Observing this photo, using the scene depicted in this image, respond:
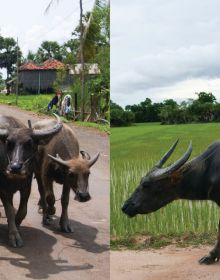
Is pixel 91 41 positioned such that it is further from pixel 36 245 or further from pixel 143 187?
pixel 36 245

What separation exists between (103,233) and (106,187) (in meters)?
0.18

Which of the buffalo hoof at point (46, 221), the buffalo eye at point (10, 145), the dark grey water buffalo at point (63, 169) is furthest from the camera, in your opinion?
the buffalo hoof at point (46, 221)

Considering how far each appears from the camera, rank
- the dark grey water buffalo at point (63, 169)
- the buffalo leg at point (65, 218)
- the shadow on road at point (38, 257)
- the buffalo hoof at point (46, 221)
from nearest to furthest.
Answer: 1. the shadow on road at point (38, 257)
2. the dark grey water buffalo at point (63, 169)
3. the buffalo leg at point (65, 218)
4. the buffalo hoof at point (46, 221)

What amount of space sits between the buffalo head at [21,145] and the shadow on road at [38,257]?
267 mm

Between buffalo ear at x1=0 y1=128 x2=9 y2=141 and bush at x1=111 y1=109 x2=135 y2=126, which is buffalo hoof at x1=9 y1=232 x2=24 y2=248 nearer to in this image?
buffalo ear at x1=0 y1=128 x2=9 y2=141

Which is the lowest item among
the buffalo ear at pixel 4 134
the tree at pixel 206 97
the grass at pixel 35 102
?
the buffalo ear at pixel 4 134

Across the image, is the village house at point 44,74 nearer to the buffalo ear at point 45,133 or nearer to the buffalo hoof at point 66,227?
the buffalo ear at point 45,133

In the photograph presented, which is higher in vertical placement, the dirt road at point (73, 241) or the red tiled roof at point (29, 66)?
the red tiled roof at point (29, 66)

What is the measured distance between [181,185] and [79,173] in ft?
1.17

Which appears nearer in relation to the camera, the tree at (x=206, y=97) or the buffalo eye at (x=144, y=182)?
the buffalo eye at (x=144, y=182)

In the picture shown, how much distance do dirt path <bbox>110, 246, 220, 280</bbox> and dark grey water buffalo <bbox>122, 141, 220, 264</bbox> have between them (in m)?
0.09

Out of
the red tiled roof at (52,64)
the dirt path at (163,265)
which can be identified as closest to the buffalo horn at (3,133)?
the red tiled roof at (52,64)

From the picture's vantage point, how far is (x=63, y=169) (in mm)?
1771

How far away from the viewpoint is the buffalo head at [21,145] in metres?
1.52
